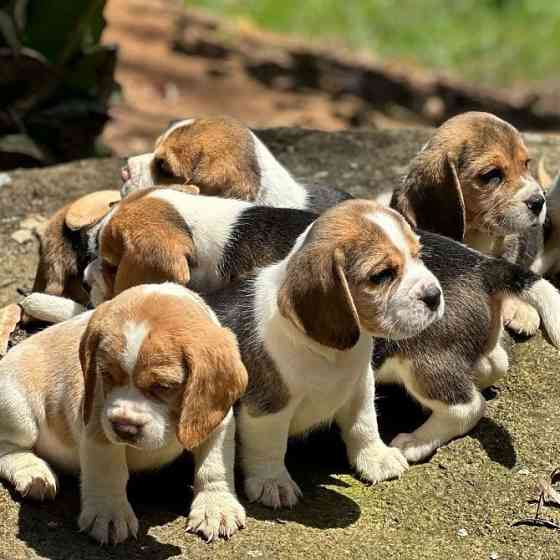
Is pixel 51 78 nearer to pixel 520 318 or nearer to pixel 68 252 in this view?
pixel 68 252

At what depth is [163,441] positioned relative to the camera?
534 cm

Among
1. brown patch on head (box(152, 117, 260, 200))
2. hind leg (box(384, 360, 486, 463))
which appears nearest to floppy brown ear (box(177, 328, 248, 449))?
hind leg (box(384, 360, 486, 463))

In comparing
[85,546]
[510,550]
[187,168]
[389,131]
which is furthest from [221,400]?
[389,131]

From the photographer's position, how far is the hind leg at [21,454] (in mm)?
5878

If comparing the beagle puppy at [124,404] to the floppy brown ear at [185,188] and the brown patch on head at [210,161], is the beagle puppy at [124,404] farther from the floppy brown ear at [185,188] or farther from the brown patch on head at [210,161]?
→ the brown patch on head at [210,161]

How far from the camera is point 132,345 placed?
17.2 ft

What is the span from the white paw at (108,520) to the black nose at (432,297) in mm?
1642

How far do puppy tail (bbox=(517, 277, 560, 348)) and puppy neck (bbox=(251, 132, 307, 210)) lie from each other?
1.78 metres

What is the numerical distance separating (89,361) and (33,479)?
82cm

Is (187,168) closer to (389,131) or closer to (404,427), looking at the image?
(404,427)

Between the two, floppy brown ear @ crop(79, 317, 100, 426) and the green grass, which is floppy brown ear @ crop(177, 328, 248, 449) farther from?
the green grass

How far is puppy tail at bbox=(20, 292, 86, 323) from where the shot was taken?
689 centimetres

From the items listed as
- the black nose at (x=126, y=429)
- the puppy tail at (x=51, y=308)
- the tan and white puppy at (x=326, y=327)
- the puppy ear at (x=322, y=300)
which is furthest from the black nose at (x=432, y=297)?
the puppy tail at (x=51, y=308)

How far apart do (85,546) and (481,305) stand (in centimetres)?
237
